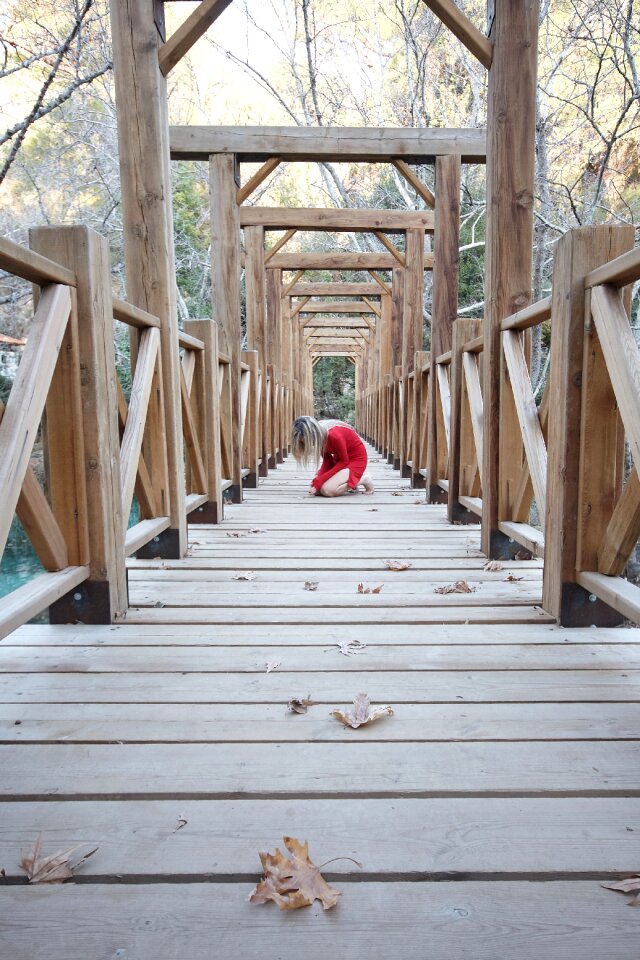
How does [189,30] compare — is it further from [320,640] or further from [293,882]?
[293,882]

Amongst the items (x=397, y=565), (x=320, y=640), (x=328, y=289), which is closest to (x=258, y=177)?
(x=397, y=565)

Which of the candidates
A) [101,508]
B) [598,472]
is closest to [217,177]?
[101,508]

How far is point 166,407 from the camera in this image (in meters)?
3.14

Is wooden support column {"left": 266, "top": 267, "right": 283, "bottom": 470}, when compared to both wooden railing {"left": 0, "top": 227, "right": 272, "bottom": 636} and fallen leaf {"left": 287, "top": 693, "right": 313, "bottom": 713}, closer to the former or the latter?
wooden railing {"left": 0, "top": 227, "right": 272, "bottom": 636}

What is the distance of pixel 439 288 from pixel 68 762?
16.4 ft

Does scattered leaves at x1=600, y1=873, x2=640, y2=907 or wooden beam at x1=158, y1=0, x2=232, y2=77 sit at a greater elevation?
wooden beam at x1=158, y1=0, x2=232, y2=77

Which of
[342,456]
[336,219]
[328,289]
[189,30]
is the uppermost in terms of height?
[328,289]

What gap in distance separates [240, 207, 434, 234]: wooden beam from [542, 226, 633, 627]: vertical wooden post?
5.71m

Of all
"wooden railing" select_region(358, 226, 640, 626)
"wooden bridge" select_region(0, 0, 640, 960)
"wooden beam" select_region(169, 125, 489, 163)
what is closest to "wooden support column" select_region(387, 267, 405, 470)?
"wooden beam" select_region(169, 125, 489, 163)

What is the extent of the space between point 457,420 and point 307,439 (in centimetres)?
178

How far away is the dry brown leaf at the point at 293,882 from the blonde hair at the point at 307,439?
15.1 ft

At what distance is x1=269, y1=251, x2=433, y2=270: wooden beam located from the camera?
945 cm

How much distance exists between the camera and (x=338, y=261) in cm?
950

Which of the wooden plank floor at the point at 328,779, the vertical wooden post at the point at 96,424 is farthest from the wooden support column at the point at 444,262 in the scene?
the vertical wooden post at the point at 96,424
